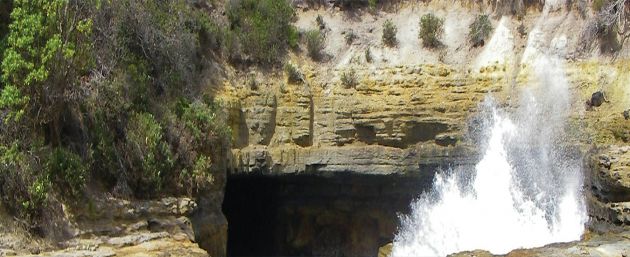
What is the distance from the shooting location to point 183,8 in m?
18.5

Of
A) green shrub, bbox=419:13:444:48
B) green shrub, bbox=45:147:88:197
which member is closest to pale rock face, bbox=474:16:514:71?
green shrub, bbox=419:13:444:48

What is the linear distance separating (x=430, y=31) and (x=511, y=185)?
4695 mm

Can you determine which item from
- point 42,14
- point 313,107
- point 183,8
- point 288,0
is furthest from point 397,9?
point 42,14

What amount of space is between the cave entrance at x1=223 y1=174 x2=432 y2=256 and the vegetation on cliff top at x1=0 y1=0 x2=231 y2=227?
3.00 m

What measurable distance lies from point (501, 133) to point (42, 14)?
1036cm

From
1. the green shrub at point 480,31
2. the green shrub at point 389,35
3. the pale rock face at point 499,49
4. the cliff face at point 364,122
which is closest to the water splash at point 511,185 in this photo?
the cliff face at point 364,122

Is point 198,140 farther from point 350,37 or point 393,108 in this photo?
point 350,37

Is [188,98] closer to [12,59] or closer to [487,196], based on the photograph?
[12,59]

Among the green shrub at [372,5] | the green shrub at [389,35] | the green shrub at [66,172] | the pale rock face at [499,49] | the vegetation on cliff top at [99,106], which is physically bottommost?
the green shrub at [66,172]

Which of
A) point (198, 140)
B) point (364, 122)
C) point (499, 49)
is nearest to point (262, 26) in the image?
point (364, 122)

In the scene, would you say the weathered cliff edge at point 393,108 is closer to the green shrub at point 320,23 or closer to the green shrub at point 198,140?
the green shrub at point 198,140

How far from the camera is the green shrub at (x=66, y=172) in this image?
1310 centimetres

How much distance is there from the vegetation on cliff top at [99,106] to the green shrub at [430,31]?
600cm

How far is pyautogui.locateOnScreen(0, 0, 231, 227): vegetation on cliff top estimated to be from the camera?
12711mm
